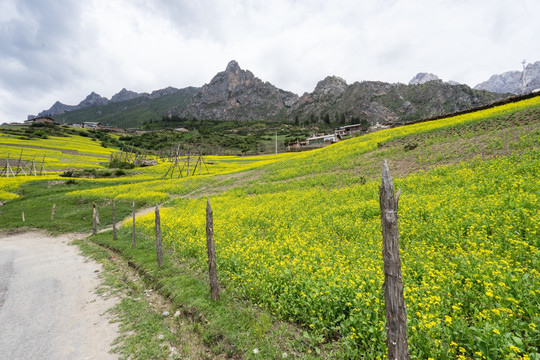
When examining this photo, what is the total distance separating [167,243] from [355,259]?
1080cm

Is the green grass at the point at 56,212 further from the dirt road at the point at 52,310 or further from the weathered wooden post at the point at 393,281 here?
the weathered wooden post at the point at 393,281

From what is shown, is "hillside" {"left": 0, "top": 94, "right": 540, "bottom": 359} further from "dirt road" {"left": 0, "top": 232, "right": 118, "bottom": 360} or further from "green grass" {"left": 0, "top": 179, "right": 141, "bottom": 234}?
"green grass" {"left": 0, "top": 179, "right": 141, "bottom": 234}

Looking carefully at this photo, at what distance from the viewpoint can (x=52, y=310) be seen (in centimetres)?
865

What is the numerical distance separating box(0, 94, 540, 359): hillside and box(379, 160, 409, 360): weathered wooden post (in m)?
0.83

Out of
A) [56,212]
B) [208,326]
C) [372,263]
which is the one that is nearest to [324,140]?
[56,212]

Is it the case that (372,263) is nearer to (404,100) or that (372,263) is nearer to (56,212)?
(56,212)

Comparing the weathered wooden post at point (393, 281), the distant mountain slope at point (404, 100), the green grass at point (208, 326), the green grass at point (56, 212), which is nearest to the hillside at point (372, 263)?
the green grass at point (208, 326)

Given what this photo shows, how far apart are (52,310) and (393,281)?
39.1ft

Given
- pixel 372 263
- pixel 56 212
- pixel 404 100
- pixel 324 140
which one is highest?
pixel 404 100

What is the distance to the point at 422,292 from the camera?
17.1 feet

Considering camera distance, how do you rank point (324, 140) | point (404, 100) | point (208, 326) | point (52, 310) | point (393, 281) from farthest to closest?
point (404, 100) < point (324, 140) < point (52, 310) < point (208, 326) < point (393, 281)

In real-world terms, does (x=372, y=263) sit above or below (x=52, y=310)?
above

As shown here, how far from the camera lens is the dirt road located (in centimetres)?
659

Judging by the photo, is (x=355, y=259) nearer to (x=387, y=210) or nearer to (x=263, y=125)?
(x=387, y=210)
